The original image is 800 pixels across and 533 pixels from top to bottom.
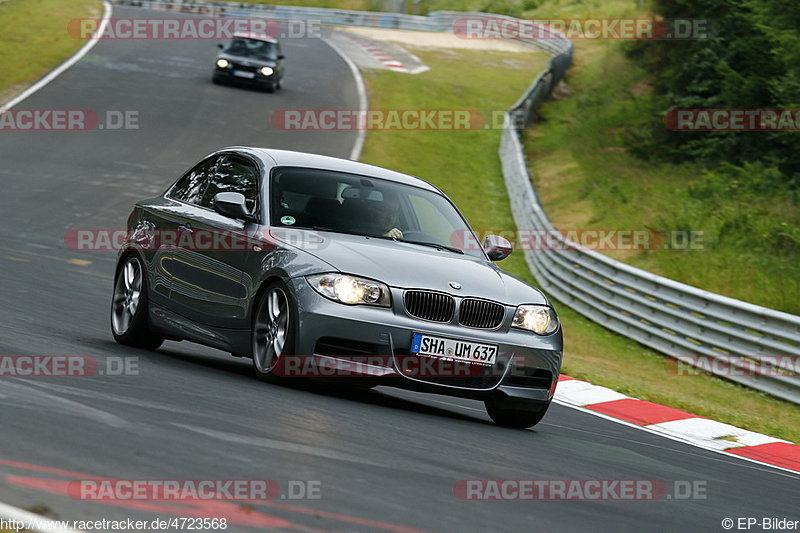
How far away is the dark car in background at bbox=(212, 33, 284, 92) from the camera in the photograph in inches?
1471

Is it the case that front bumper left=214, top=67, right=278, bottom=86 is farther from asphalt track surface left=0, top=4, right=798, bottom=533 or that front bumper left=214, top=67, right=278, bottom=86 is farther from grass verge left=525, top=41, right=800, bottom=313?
asphalt track surface left=0, top=4, right=798, bottom=533

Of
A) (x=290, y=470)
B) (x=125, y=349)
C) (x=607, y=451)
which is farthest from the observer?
(x=125, y=349)

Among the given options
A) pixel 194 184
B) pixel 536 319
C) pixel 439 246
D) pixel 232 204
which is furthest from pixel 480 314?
pixel 194 184

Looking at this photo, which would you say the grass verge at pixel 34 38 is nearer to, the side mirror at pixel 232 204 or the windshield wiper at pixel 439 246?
the side mirror at pixel 232 204

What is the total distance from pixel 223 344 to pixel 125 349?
1310mm

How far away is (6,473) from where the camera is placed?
483 centimetres

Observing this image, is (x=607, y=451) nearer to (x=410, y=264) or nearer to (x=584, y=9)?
(x=410, y=264)

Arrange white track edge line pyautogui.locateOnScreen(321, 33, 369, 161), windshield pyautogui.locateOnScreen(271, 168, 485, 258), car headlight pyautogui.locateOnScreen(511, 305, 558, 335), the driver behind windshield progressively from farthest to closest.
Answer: white track edge line pyautogui.locateOnScreen(321, 33, 369, 161) < the driver behind windshield < windshield pyautogui.locateOnScreen(271, 168, 485, 258) < car headlight pyautogui.locateOnScreen(511, 305, 558, 335)

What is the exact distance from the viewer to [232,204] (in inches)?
346

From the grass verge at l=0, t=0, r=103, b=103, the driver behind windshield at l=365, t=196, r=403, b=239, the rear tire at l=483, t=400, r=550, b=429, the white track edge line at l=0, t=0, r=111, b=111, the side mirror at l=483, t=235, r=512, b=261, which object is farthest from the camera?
the grass verge at l=0, t=0, r=103, b=103

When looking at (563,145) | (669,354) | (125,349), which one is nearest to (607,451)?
(125,349)

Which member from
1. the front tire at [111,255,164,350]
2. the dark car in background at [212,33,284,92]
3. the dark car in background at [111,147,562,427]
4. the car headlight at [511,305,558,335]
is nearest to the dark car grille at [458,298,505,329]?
the dark car in background at [111,147,562,427]

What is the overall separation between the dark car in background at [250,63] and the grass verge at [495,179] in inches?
118

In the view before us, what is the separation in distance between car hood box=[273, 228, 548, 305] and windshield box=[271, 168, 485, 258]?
201 millimetres
